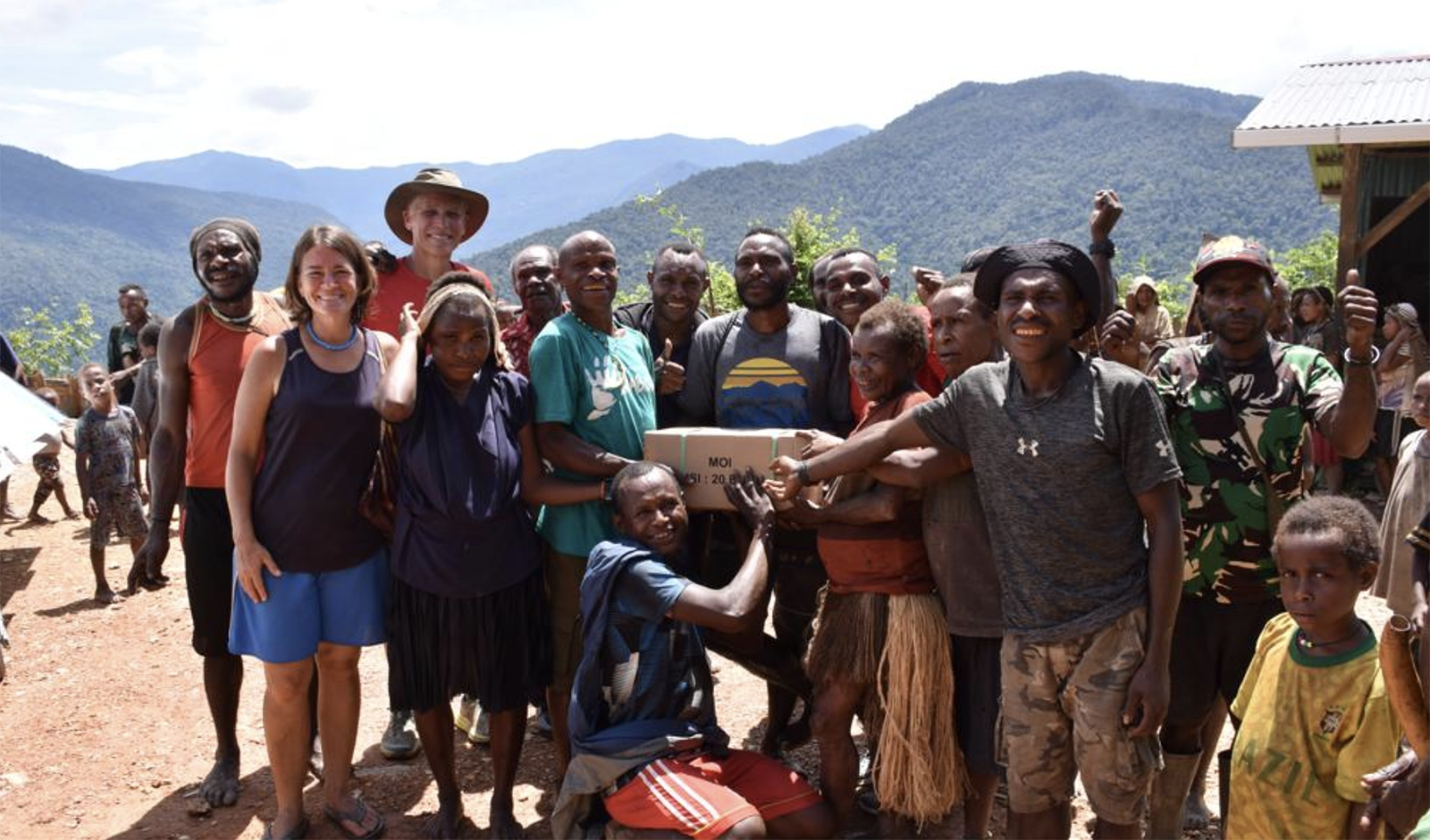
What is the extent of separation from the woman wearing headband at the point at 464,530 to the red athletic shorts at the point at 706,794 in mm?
A: 765

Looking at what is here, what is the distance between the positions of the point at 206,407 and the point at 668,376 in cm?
179

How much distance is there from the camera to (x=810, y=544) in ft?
13.6

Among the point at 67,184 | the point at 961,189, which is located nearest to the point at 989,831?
the point at 961,189

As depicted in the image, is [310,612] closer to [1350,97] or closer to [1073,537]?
[1073,537]

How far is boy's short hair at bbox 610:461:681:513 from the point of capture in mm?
3469

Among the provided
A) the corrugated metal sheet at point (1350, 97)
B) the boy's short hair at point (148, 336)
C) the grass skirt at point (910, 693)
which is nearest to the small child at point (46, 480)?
the boy's short hair at point (148, 336)

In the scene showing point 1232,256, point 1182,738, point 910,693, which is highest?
point 1232,256

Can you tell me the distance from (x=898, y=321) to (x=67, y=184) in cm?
21631

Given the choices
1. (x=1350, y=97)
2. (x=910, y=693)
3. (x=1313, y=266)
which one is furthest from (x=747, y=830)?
(x=1313, y=266)

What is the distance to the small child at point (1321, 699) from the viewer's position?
8.93 feet

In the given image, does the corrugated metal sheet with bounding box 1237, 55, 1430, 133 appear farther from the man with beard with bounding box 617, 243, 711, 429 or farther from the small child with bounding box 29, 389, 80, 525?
the small child with bounding box 29, 389, 80, 525

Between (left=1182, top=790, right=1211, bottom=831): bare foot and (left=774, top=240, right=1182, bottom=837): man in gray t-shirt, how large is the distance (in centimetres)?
120

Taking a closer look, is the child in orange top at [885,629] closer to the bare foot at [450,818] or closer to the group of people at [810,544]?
the group of people at [810,544]

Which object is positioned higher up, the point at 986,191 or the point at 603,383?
the point at 986,191
